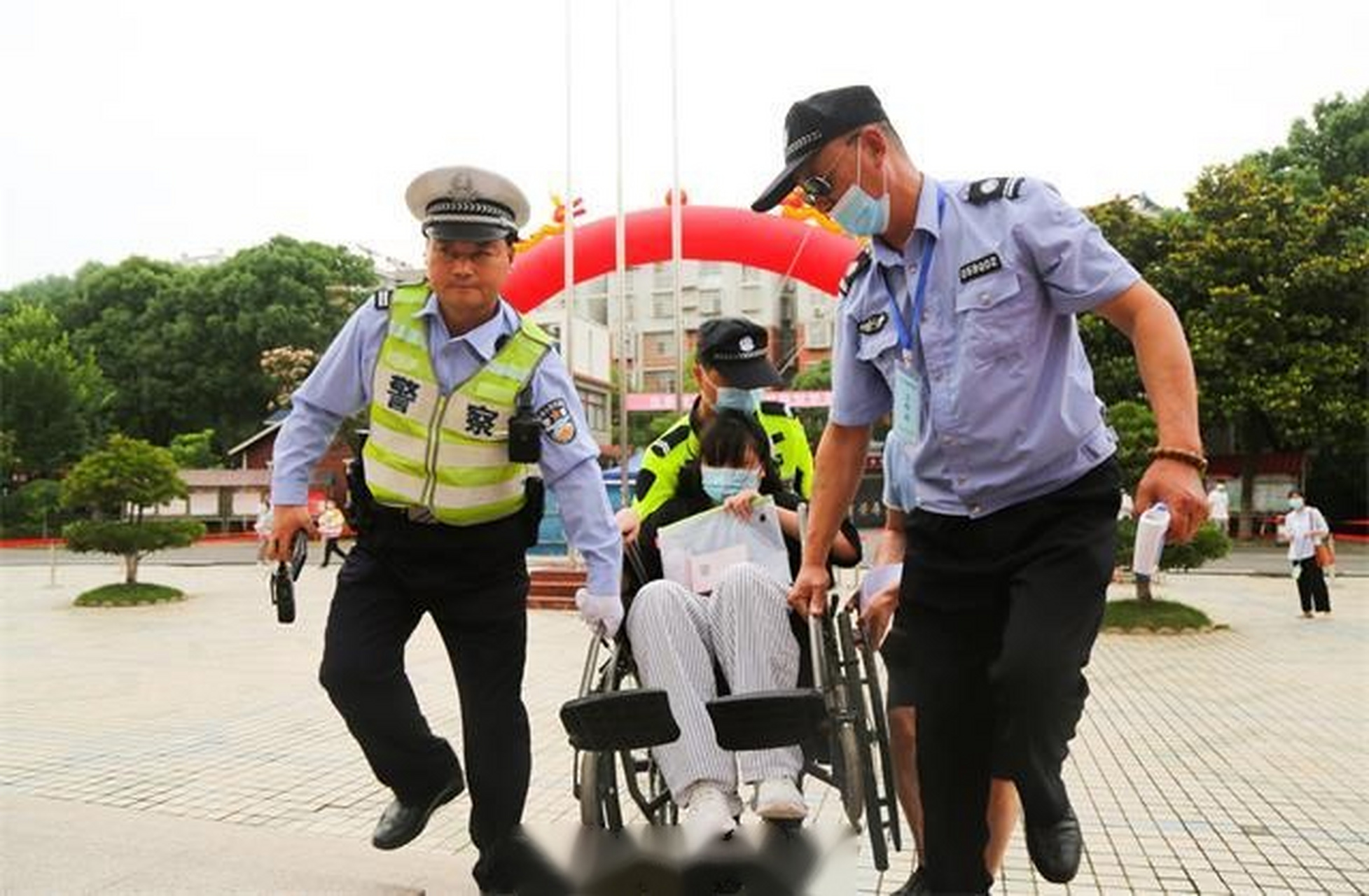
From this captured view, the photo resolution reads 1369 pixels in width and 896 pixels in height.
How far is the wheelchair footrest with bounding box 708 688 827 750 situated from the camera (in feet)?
7.60

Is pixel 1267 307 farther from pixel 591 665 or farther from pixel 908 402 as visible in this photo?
pixel 591 665

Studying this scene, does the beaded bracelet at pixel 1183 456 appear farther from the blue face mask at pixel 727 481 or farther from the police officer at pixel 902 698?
the blue face mask at pixel 727 481

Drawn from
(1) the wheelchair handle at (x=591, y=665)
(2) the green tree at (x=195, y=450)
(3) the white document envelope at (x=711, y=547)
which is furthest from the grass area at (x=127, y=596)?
(2) the green tree at (x=195, y=450)

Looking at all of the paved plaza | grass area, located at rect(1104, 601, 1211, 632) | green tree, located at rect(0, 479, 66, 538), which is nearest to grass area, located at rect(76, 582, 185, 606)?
the paved plaza

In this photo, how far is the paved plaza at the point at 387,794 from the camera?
325 cm

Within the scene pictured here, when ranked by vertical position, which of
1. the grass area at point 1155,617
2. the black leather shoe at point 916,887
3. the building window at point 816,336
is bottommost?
the grass area at point 1155,617

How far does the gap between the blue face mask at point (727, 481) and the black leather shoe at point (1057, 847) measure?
1.40 m

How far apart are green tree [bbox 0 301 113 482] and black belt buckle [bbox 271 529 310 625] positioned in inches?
1345

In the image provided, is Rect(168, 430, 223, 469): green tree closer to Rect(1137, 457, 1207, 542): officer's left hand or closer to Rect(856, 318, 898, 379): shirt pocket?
Rect(856, 318, 898, 379): shirt pocket

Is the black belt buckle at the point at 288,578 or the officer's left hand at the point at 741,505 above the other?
the officer's left hand at the point at 741,505

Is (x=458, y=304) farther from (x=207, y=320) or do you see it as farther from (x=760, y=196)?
(x=207, y=320)

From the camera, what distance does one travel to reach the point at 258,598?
15.3 m

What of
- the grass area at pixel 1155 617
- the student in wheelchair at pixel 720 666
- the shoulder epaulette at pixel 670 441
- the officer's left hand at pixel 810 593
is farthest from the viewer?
the grass area at pixel 1155 617

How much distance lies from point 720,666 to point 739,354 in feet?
3.58
